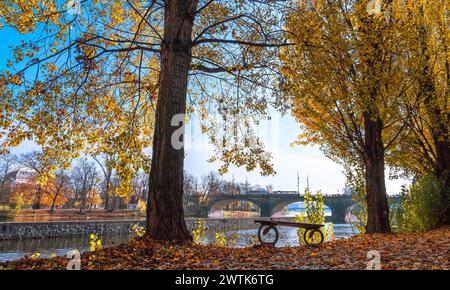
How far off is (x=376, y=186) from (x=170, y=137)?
697 cm

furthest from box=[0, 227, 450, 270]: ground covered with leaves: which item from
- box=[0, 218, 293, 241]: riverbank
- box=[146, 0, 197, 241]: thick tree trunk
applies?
box=[0, 218, 293, 241]: riverbank

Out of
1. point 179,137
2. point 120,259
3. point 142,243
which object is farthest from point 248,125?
point 120,259

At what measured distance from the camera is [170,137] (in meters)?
6.12

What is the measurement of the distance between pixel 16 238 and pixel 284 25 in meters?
25.2

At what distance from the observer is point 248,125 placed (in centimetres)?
930

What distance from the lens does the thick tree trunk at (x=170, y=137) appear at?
5.90 meters

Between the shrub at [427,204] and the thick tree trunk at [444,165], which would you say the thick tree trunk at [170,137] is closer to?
the shrub at [427,204]

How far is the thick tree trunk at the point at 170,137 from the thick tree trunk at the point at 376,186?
252 inches

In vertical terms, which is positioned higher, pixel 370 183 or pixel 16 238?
pixel 370 183

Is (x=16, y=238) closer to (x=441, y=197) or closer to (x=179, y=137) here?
(x=179, y=137)

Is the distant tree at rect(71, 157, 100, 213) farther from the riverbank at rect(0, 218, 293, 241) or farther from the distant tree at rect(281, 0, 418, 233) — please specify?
the distant tree at rect(281, 0, 418, 233)
